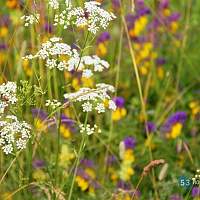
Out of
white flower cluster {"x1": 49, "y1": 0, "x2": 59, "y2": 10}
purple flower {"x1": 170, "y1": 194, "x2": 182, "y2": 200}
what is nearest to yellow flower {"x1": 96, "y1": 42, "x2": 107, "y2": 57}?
purple flower {"x1": 170, "y1": 194, "x2": 182, "y2": 200}

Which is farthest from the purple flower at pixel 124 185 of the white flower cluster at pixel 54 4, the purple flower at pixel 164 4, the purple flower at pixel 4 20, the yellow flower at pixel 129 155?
the purple flower at pixel 4 20

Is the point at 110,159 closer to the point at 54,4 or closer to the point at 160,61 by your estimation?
the point at 160,61

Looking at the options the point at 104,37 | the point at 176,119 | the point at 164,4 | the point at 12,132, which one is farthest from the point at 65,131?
the point at 164,4

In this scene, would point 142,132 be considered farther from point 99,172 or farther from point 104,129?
point 99,172

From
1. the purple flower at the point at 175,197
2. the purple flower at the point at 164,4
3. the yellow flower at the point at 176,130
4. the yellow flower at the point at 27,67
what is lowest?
the purple flower at the point at 175,197

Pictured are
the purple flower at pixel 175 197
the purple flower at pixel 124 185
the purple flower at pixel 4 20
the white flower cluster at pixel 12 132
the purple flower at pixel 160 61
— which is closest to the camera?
the white flower cluster at pixel 12 132

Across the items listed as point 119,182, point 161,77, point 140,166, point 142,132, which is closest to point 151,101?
point 161,77

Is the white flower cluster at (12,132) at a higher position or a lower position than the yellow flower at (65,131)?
higher

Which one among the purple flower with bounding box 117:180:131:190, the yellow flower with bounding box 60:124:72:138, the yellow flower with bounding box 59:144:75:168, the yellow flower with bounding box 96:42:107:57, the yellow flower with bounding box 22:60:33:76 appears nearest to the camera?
the yellow flower with bounding box 59:144:75:168

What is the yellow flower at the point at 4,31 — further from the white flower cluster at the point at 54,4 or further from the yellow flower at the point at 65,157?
the white flower cluster at the point at 54,4

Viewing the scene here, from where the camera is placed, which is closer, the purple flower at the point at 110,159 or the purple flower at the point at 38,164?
the purple flower at the point at 38,164

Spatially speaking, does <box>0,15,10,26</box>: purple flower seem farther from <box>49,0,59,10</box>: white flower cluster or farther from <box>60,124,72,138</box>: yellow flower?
<box>49,0,59,10</box>: white flower cluster
